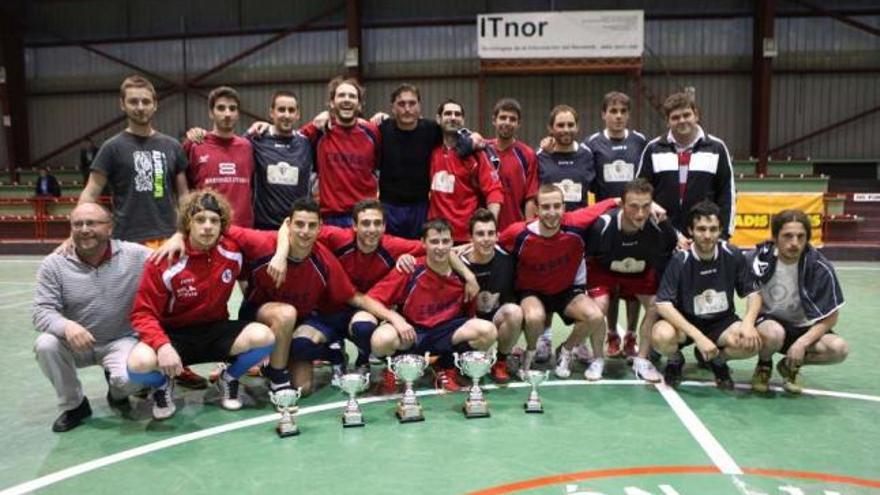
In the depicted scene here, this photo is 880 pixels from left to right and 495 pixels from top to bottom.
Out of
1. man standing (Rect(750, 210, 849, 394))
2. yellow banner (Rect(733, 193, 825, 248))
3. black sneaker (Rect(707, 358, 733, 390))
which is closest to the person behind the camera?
man standing (Rect(750, 210, 849, 394))

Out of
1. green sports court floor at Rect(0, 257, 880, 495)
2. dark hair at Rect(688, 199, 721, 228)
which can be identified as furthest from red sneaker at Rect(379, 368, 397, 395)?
dark hair at Rect(688, 199, 721, 228)

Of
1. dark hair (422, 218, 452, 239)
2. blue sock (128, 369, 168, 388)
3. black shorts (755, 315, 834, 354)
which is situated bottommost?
blue sock (128, 369, 168, 388)

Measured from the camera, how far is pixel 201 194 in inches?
157

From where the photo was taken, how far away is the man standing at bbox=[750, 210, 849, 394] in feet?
13.9

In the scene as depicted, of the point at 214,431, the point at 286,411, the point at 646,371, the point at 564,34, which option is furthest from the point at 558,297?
the point at 564,34

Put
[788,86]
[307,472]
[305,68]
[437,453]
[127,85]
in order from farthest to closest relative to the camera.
A: 1. [305,68]
2. [788,86]
3. [127,85]
4. [437,453]
5. [307,472]

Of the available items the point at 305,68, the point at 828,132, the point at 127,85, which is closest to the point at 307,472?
the point at 127,85

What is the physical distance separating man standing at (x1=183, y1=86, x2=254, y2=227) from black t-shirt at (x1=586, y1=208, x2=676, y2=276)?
2.54 metres

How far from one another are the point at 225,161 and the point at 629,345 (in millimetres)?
3407

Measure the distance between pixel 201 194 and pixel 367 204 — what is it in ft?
3.36

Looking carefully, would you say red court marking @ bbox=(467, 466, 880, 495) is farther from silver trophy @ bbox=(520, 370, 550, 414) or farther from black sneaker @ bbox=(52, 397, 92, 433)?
black sneaker @ bbox=(52, 397, 92, 433)

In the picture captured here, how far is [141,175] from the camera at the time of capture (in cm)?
448

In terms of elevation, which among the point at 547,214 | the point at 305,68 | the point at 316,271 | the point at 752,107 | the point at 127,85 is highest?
the point at 305,68

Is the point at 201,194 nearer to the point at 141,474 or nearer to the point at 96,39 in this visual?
the point at 141,474
